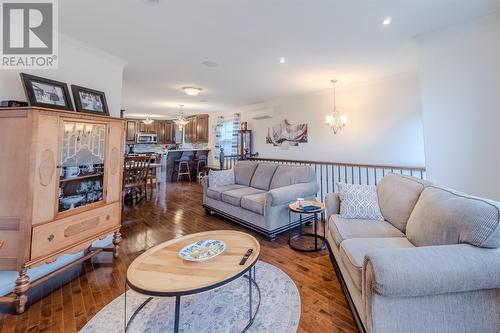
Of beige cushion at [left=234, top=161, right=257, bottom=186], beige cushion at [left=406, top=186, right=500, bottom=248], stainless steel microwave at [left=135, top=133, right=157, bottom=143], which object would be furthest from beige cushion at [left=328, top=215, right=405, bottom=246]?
stainless steel microwave at [left=135, top=133, right=157, bottom=143]

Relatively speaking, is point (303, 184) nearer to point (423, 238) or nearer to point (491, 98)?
point (423, 238)

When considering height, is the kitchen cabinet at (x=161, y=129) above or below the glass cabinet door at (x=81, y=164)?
above

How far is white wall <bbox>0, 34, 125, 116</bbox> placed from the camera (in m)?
2.04

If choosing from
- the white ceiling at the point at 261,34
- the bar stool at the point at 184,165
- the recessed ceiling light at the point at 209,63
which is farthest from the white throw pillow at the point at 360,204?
the bar stool at the point at 184,165

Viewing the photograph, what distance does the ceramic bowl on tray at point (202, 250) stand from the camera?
158cm

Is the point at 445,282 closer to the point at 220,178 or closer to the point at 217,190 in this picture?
the point at 217,190

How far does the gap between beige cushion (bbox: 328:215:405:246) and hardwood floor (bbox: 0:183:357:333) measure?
18.8 inches

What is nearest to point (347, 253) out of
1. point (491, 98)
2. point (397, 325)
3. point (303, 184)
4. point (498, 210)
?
point (397, 325)

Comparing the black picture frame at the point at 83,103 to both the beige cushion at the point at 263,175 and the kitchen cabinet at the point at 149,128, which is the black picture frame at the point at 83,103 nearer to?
the beige cushion at the point at 263,175

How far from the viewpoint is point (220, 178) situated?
171 inches

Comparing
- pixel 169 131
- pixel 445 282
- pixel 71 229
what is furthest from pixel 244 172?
pixel 169 131

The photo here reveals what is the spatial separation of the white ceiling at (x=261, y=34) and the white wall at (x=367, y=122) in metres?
0.33

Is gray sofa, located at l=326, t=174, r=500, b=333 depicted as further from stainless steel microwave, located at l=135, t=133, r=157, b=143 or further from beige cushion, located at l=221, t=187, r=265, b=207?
stainless steel microwave, located at l=135, t=133, r=157, b=143

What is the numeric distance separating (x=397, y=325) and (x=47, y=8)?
367 cm
